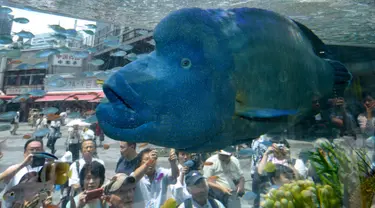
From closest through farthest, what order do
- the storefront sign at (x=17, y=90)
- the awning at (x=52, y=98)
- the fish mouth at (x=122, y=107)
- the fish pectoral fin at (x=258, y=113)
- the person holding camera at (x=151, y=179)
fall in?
1. the fish mouth at (x=122, y=107)
2. the fish pectoral fin at (x=258, y=113)
3. the person holding camera at (x=151, y=179)
4. the storefront sign at (x=17, y=90)
5. the awning at (x=52, y=98)

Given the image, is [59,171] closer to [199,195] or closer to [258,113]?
[199,195]

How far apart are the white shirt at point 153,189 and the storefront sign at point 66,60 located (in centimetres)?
277

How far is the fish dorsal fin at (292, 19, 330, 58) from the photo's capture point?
1171mm

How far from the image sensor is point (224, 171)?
192 cm

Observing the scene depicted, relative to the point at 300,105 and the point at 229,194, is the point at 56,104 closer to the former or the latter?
the point at 229,194

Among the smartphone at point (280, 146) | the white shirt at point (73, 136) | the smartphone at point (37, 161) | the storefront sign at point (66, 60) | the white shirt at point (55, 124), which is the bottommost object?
the white shirt at point (55, 124)

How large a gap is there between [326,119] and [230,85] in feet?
2.96

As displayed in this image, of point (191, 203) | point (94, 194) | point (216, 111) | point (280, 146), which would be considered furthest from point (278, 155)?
point (94, 194)

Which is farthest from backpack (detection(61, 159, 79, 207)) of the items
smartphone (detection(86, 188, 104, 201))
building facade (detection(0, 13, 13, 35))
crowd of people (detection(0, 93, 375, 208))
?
building facade (detection(0, 13, 13, 35))

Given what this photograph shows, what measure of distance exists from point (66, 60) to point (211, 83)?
4.09m

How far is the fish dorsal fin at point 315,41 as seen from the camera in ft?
3.84

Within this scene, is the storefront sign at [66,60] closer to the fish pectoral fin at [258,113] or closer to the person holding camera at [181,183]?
the person holding camera at [181,183]

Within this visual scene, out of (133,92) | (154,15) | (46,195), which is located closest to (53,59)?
(154,15)

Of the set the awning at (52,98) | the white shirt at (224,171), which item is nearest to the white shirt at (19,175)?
the white shirt at (224,171)
